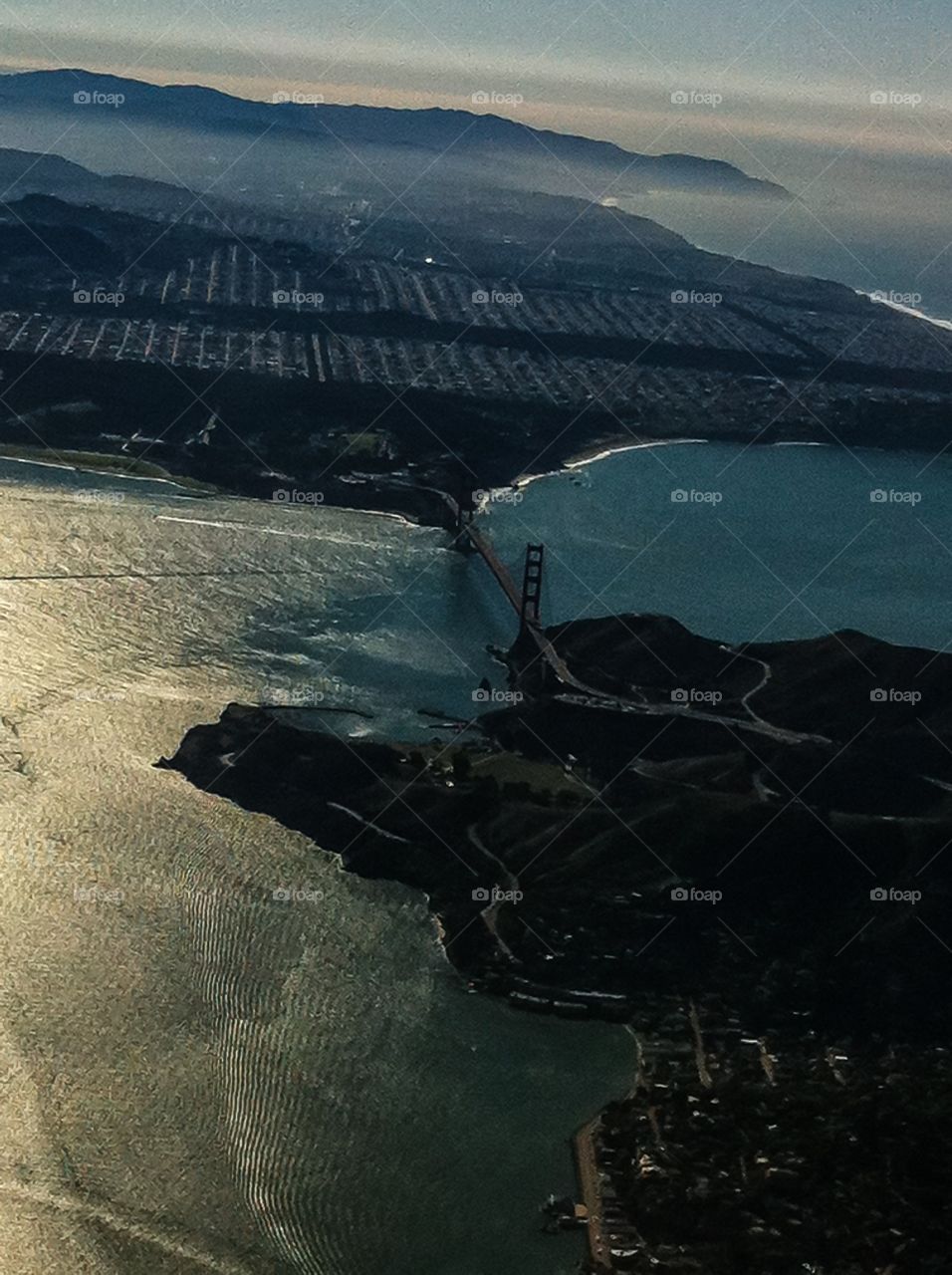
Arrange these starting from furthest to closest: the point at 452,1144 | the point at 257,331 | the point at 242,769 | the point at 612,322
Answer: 1. the point at 612,322
2. the point at 257,331
3. the point at 242,769
4. the point at 452,1144

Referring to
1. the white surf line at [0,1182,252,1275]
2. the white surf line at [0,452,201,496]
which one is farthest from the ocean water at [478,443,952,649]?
the white surf line at [0,1182,252,1275]

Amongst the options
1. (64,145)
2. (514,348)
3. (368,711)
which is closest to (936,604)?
(368,711)

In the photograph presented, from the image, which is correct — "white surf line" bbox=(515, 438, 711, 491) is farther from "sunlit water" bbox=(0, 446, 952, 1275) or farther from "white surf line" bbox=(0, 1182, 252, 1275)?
"white surf line" bbox=(0, 1182, 252, 1275)

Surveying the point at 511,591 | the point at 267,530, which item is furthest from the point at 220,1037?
the point at 267,530

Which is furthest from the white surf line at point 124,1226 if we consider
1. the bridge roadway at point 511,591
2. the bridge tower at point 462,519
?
the bridge tower at point 462,519

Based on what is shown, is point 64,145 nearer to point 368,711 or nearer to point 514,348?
point 514,348

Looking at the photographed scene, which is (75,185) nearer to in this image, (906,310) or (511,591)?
(906,310)
